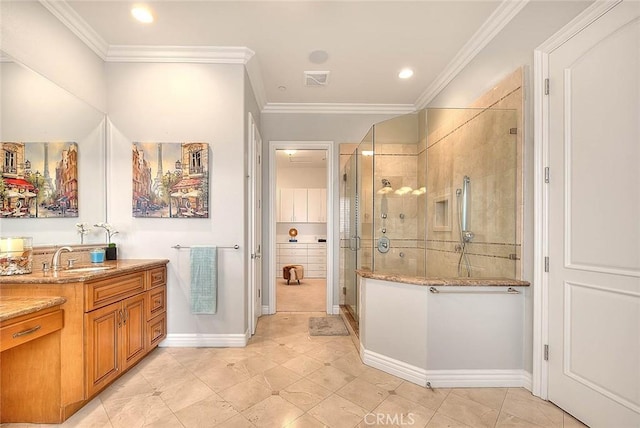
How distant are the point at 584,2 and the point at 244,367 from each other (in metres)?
3.43

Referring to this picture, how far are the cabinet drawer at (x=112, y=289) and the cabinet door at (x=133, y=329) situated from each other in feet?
0.23

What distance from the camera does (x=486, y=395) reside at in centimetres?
197

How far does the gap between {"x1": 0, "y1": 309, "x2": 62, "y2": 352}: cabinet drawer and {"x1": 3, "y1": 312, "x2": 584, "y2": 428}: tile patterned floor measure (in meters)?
0.59

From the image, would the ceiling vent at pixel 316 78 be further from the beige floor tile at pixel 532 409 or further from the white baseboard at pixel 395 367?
the beige floor tile at pixel 532 409

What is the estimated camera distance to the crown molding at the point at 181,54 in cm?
268

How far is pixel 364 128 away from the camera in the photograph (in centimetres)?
399

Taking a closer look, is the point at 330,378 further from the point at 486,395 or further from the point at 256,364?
the point at 486,395

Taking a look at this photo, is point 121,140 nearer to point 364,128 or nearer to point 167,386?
point 167,386

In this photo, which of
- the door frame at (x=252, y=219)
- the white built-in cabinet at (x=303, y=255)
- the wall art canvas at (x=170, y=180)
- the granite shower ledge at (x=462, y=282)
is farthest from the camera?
the white built-in cabinet at (x=303, y=255)

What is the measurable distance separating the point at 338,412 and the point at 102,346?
5.35 feet

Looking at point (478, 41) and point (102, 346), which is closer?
point (102, 346)

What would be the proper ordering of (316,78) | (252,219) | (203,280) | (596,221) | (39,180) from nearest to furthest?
(596,221) → (39,180) → (203,280) → (252,219) → (316,78)

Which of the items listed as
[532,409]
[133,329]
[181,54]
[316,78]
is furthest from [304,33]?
[532,409]

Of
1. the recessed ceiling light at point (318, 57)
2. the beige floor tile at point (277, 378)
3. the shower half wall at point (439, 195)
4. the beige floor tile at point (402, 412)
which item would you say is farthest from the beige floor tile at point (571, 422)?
the recessed ceiling light at point (318, 57)
